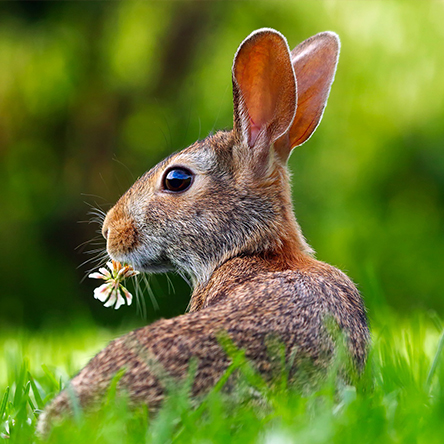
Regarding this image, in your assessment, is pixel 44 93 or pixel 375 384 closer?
pixel 375 384

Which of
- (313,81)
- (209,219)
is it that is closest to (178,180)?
(209,219)

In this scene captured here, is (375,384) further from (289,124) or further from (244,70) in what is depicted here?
(244,70)

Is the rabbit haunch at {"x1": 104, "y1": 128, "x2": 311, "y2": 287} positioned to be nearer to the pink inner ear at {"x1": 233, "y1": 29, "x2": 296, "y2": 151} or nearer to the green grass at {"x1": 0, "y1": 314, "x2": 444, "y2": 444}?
the pink inner ear at {"x1": 233, "y1": 29, "x2": 296, "y2": 151}

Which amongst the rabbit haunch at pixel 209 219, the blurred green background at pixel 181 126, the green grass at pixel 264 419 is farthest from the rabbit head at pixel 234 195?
the blurred green background at pixel 181 126

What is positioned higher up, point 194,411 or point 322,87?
point 322,87

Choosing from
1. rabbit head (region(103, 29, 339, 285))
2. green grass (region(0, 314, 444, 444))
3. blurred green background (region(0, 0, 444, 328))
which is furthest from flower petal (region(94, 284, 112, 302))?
blurred green background (region(0, 0, 444, 328))

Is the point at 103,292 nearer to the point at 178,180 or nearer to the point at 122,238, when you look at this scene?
the point at 122,238

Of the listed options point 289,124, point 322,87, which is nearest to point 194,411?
point 289,124
